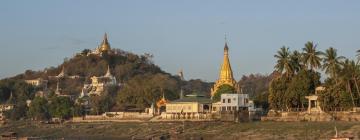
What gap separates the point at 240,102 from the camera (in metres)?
106

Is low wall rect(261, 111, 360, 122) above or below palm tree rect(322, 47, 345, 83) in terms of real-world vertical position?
below

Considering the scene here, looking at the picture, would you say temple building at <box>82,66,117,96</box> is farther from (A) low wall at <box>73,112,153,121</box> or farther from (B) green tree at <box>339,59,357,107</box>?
(B) green tree at <box>339,59,357,107</box>

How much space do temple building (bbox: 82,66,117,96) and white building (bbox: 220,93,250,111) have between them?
68468 millimetres

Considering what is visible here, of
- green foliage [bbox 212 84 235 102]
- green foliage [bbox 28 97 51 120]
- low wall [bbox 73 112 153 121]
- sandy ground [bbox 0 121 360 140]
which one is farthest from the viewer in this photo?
green foliage [bbox 28 97 51 120]

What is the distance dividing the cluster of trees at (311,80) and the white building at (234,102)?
30.0 ft

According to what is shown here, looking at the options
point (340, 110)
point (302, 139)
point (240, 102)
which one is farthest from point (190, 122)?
point (302, 139)

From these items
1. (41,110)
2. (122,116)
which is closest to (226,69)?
(122,116)

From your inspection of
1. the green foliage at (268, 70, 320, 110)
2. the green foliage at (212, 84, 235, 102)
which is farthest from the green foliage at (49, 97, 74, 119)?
the green foliage at (268, 70, 320, 110)

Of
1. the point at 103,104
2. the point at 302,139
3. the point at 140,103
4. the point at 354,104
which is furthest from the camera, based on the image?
the point at 103,104

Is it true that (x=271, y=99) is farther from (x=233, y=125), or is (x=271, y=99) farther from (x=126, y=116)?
(x=126, y=116)

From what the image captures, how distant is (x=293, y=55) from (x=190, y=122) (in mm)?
16993

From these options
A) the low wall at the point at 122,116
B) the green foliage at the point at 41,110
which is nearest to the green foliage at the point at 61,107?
the green foliage at the point at 41,110

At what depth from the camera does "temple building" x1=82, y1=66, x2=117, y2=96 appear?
177m

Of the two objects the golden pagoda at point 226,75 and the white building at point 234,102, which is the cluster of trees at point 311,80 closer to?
the white building at point 234,102
